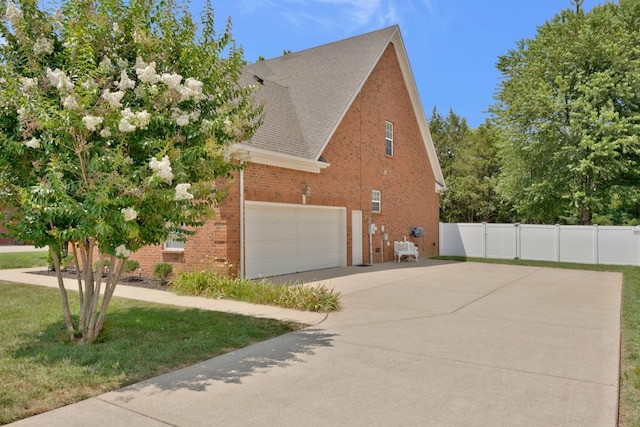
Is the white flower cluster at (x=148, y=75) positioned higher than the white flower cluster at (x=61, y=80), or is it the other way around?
the white flower cluster at (x=148, y=75)

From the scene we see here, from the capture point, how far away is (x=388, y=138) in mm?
19609

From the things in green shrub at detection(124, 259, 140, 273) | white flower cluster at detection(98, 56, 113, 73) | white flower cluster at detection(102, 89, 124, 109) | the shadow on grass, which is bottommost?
the shadow on grass

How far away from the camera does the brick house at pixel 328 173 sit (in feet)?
39.9

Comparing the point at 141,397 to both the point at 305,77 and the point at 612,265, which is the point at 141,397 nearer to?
the point at 305,77

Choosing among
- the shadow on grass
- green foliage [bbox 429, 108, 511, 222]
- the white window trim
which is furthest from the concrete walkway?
green foliage [bbox 429, 108, 511, 222]

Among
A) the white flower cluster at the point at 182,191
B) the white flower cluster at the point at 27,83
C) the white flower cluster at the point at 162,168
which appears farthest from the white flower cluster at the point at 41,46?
the white flower cluster at the point at 182,191

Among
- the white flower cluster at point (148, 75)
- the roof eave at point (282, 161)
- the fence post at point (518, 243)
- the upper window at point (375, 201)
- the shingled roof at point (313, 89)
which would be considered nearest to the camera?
the white flower cluster at point (148, 75)

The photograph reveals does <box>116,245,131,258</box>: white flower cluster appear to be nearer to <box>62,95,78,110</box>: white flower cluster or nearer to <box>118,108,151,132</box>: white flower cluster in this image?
<box>118,108,151,132</box>: white flower cluster

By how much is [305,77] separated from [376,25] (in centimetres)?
472

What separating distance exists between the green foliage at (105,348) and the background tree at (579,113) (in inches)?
808

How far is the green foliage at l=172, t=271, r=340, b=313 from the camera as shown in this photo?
8648 mm

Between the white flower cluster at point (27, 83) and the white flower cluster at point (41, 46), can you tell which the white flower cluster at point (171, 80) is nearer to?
the white flower cluster at point (27, 83)

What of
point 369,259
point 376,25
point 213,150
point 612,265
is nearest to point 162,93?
point 213,150

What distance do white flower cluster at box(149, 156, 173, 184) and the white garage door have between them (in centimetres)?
714
